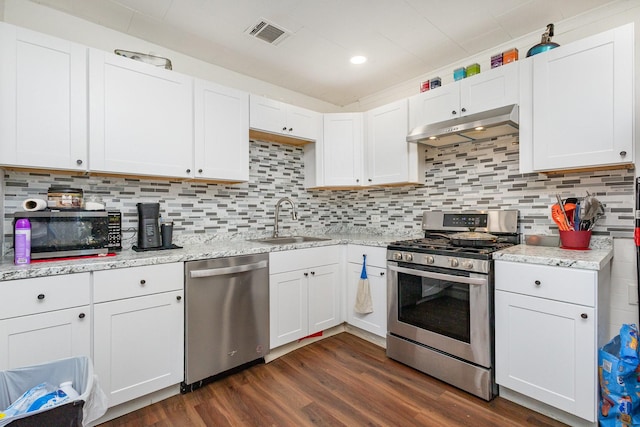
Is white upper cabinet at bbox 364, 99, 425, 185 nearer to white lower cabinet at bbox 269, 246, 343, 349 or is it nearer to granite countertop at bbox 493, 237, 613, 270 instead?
white lower cabinet at bbox 269, 246, 343, 349

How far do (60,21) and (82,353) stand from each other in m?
2.14

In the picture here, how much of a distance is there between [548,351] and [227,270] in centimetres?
198

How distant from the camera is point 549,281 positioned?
1.67 meters

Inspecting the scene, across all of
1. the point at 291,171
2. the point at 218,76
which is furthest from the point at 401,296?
the point at 218,76

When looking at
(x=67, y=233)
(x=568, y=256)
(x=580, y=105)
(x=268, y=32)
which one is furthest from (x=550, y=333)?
(x=67, y=233)

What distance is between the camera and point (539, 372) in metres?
1.72

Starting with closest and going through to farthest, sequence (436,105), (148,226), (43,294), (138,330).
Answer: (43,294), (138,330), (148,226), (436,105)

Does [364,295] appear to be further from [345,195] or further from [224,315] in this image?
[345,195]

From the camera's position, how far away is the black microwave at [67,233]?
1690mm

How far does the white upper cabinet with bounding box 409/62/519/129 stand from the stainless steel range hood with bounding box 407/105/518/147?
0.27ft

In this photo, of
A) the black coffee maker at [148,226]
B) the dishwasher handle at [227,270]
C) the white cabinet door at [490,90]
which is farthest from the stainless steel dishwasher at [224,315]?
the white cabinet door at [490,90]

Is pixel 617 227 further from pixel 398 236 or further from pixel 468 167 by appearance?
pixel 398 236

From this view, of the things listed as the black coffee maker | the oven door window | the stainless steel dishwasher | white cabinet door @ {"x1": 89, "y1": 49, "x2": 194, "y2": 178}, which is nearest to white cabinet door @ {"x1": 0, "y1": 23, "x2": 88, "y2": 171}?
white cabinet door @ {"x1": 89, "y1": 49, "x2": 194, "y2": 178}

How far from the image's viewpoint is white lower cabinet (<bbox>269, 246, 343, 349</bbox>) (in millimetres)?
2408
